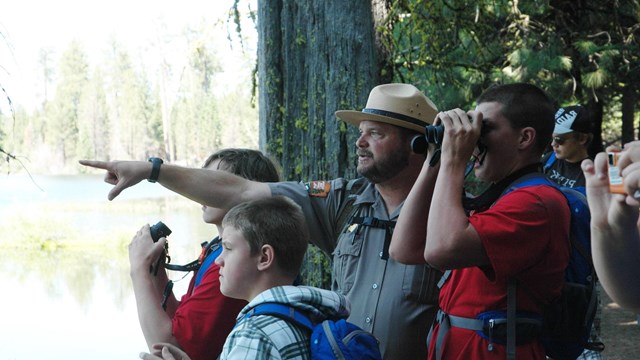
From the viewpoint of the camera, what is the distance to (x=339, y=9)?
373 cm

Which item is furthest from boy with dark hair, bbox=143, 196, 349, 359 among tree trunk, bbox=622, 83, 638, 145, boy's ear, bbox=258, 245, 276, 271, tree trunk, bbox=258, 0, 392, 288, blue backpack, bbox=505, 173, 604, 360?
tree trunk, bbox=622, 83, 638, 145

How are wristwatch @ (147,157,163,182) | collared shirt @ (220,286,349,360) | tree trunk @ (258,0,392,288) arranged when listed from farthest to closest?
tree trunk @ (258,0,392,288), wristwatch @ (147,157,163,182), collared shirt @ (220,286,349,360)

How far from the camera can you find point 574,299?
2.17 meters

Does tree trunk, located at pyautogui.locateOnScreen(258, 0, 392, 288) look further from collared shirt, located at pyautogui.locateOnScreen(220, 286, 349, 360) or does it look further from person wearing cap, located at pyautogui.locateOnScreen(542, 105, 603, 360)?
collared shirt, located at pyautogui.locateOnScreen(220, 286, 349, 360)

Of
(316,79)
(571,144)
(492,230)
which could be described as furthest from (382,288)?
(571,144)

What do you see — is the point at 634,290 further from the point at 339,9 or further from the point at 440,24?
the point at 440,24

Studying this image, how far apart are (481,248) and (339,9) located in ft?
6.49

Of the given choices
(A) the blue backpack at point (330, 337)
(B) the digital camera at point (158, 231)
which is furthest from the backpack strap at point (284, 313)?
(B) the digital camera at point (158, 231)

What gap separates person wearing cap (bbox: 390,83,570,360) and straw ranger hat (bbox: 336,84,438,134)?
0.55m

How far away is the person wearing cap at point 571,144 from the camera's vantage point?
14.7 ft

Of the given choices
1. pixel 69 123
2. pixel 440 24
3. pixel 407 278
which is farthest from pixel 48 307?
pixel 69 123

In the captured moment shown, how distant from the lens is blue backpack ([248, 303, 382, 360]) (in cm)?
191

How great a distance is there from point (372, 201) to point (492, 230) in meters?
0.85

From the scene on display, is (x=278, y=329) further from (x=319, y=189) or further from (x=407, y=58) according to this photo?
(x=407, y=58)
